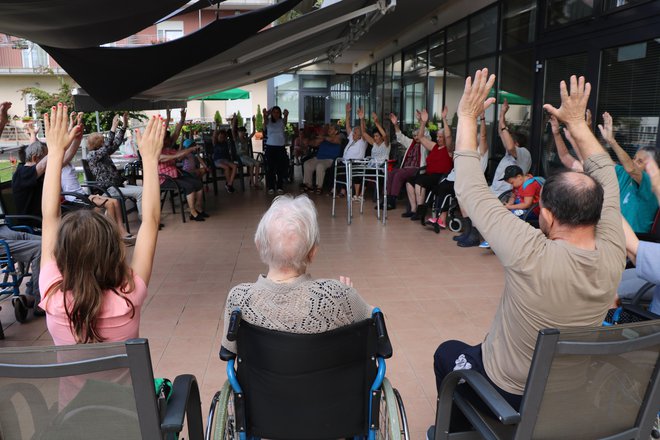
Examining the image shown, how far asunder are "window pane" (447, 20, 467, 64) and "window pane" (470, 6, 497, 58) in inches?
10.7

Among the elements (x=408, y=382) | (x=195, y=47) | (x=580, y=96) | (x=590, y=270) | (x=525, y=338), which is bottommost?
(x=408, y=382)

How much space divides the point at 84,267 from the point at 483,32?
6.72m

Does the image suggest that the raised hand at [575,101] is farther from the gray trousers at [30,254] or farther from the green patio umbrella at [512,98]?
the green patio umbrella at [512,98]

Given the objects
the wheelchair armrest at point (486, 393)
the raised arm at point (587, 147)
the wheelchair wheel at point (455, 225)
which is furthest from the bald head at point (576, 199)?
the wheelchair wheel at point (455, 225)

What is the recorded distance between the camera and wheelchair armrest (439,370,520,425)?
139 cm

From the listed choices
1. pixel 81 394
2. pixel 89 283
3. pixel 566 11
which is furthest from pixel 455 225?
pixel 81 394

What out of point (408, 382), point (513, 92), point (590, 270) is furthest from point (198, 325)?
point (513, 92)

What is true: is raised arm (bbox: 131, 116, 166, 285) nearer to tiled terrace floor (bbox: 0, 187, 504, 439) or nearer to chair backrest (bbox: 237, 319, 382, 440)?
chair backrest (bbox: 237, 319, 382, 440)

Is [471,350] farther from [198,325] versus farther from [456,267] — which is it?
[456,267]

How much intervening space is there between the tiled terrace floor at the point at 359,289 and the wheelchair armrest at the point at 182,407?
880mm

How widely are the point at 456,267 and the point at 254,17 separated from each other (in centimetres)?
281

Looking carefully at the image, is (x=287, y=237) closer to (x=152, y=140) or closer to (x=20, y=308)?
(x=152, y=140)

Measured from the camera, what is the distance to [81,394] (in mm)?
1297

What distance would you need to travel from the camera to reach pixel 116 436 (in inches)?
53.1
